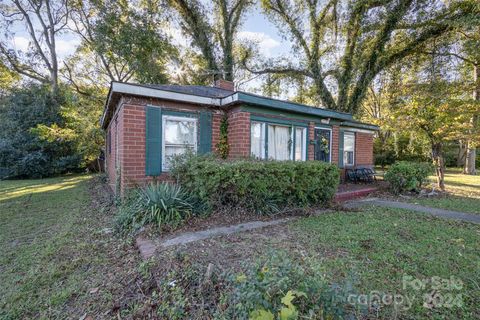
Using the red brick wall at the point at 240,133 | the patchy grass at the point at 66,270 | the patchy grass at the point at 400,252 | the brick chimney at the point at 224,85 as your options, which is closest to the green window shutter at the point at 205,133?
the red brick wall at the point at 240,133

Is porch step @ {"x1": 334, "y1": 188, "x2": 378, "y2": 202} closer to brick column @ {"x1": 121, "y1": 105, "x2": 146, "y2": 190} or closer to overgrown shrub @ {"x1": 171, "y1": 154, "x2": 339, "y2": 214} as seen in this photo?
overgrown shrub @ {"x1": 171, "y1": 154, "x2": 339, "y2": 214}

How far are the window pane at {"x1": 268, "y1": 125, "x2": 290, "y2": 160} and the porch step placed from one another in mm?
1966

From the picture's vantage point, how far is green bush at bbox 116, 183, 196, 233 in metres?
4.14

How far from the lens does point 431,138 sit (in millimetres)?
8492

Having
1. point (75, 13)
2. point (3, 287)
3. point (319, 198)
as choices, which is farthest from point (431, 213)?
point (75, 13)

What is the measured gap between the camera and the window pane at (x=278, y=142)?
7324 millimetres

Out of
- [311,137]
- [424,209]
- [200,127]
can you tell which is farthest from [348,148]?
[200,127]

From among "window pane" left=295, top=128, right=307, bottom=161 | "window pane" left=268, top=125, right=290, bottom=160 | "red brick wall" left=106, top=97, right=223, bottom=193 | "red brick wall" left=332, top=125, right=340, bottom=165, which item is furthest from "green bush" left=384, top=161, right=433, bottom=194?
"red brick wall" left=106, top=97, right=223, bottom=193

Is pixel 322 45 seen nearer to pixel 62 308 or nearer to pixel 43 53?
pixel 62 308

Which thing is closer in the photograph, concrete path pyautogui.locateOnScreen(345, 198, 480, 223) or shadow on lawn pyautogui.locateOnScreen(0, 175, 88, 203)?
concrete path pyautogui.locateOnScreen(345, 198, 480, 223)

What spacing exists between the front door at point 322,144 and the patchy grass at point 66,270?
22.7 ft

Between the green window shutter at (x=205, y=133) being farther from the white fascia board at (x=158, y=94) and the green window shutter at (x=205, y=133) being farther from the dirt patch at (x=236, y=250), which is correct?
the dirt patch at (x=236, y=250)

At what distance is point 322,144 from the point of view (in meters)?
8.73

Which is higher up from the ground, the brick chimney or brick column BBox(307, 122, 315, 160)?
the brick chimney
